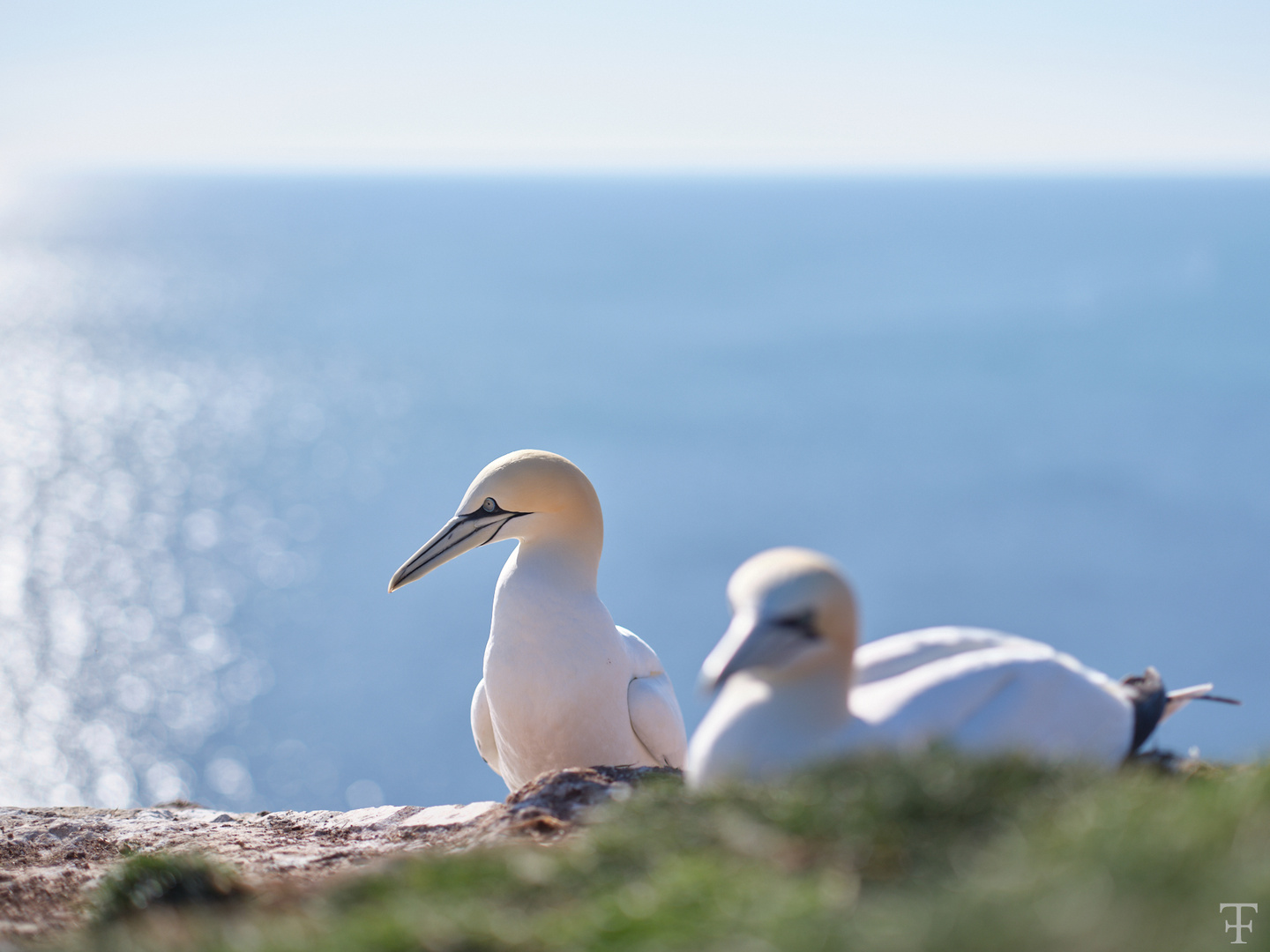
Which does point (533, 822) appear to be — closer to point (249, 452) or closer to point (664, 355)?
point (249, 452)

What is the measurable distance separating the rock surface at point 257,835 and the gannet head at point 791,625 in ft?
4.14

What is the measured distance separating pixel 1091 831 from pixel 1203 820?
28 cm

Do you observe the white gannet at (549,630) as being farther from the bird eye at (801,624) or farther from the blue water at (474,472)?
the blue water at (474,472)

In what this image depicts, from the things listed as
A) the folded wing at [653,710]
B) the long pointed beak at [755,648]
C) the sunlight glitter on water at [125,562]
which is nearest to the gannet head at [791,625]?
the long pointed beak at [755,648]

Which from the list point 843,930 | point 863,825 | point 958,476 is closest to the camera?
point 843,930

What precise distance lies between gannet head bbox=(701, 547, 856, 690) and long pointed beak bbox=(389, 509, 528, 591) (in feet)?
8.38

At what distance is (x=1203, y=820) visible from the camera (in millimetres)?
2570

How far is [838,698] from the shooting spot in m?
3.65

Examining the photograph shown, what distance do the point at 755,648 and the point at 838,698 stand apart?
0.40m

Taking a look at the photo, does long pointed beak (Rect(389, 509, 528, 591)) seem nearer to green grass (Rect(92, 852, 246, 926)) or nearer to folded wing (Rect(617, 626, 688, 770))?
folded wing (Rect(617, 626, 688, 770))

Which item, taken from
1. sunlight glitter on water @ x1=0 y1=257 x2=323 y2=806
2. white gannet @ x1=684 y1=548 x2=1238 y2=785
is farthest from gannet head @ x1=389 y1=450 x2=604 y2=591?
sunlight glitter on water @ x1=0 y1=257 x2=323 y2=806

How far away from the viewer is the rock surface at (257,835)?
4.43m

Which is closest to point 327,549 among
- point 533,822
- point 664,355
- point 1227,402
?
point 664,355

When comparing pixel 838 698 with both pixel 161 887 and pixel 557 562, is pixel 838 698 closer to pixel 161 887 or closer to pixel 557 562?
pixel 161 887
